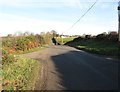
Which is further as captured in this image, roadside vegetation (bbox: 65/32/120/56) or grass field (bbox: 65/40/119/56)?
roadside vegetation (bbox: 65/32/120/56)

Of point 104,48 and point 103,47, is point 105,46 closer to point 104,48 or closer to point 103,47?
point 103,47

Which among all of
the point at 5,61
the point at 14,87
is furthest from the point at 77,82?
the point at 5,61

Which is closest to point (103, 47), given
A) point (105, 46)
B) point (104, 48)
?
point (105, 46)

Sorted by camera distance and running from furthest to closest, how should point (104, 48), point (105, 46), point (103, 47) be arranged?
point (105, 46) < point (103, 47) < point (104, 48)

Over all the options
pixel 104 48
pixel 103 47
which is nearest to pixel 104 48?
pixel 104 48

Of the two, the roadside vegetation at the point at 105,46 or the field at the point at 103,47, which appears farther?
the roadside vegetation at the point at 105,46

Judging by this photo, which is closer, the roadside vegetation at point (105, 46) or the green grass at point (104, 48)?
the green grass at point (104, 48)

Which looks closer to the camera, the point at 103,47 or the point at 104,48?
the point at 104,48

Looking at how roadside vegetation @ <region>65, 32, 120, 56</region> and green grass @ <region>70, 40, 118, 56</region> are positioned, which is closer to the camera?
green grass @ <region>70, 40, 118, 56</region>

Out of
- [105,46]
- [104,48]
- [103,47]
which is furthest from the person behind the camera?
[105,46]

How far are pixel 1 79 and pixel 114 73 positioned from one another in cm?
629

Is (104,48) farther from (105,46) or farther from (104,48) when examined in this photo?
(105,46)

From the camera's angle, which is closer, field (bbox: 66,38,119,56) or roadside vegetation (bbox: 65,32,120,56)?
field (bbox: 66,38,119,56)

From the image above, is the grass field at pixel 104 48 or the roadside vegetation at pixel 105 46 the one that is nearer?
the grass field at pixel 104 48
